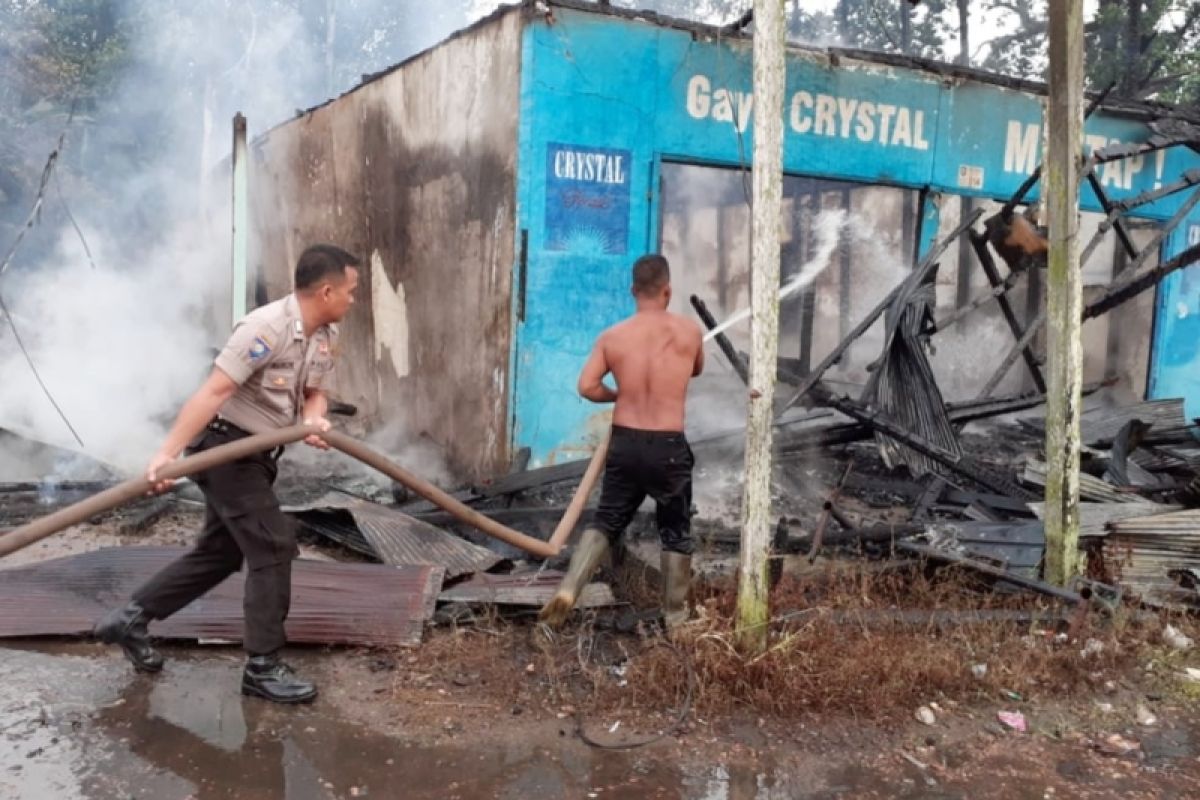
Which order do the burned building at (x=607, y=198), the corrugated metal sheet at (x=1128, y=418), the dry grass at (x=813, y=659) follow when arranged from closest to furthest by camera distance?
1. the dry grass at (x=813, y=659)
2. the burned building at (x=607, y=198)
3. the corrugated metal sheet at (x=1128, y=418)

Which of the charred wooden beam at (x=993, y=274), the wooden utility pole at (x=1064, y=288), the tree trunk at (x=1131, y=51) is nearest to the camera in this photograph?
the wooden utility pole at (x=1064, y=288)

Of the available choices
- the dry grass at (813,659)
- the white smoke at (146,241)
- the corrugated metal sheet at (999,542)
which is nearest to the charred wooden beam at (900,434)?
the corrugated metal sheet at (999,542)

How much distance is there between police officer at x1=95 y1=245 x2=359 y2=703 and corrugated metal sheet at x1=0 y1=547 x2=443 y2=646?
0.51m

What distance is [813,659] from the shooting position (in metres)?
3.94

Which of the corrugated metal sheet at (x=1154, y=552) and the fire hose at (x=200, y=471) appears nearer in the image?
the fire hose at (x=200, y=471)

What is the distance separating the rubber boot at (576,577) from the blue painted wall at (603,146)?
2.57 m

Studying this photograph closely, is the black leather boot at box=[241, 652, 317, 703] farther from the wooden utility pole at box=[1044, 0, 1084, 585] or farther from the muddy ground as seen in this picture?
the wooden utility pole at box=[1044, 0, 1084, 585]

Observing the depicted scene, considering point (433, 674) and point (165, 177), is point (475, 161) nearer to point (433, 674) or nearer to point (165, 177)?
point (433, 674)

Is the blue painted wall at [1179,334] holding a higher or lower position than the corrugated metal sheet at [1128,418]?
higher

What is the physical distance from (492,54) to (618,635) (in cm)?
473

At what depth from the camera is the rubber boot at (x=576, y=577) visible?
4.30m

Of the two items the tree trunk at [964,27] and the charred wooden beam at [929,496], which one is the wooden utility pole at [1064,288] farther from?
the tree trunk at [964,27]

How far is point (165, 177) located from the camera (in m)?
18.3

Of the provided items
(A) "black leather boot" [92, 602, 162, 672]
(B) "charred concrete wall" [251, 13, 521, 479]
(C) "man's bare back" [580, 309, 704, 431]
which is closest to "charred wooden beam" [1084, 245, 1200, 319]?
(C) "man's bare back" [580, 309, 704, 431]
